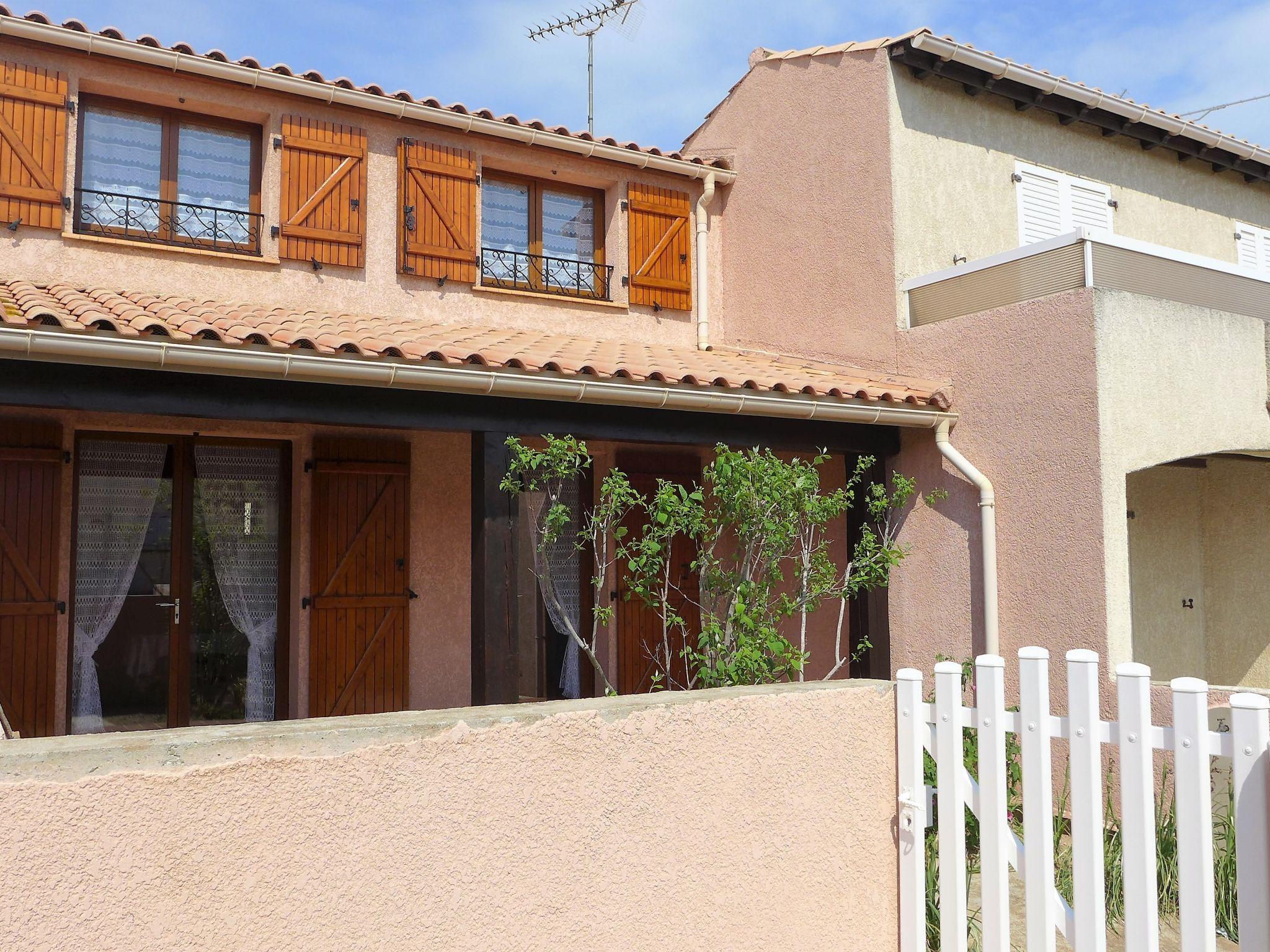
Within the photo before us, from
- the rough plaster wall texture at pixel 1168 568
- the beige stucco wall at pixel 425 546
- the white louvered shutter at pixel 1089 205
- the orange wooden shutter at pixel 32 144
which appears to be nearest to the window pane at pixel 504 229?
the beige stucco wall at pixel 425 546

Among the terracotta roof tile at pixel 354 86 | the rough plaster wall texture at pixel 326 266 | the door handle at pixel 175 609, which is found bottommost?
the door handle at pixel 175 609

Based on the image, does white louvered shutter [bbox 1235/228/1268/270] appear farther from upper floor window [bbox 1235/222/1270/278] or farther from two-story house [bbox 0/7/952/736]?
two-story house [bbox 0/7/952/736]

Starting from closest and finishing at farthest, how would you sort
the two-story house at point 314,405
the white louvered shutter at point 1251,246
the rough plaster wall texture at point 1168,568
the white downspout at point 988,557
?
the two-story house at point 314,405, the white downspout at point 988,557, the rough plaster wall texture at point 1168,568, the white louvered shutter at point 1251,246

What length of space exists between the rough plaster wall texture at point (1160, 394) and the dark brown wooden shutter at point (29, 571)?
285 inches

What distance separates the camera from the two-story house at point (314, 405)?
23.0 ft

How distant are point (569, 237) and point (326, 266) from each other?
2457 millimetres

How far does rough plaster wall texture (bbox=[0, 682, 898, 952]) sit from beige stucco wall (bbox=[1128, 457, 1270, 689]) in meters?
7.70

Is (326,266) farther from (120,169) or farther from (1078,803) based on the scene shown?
(1078,803)

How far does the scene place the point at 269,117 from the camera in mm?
8812

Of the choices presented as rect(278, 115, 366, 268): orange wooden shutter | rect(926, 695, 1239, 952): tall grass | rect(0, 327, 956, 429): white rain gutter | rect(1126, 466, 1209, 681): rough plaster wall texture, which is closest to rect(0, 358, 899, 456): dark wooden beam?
rect(0, 327, 956, 429): white rain gutter

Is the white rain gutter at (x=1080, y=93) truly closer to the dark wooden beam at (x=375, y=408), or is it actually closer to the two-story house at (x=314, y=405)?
the two-story house at (x=314, y=405)

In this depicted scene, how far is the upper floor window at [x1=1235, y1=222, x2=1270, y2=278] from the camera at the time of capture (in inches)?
447

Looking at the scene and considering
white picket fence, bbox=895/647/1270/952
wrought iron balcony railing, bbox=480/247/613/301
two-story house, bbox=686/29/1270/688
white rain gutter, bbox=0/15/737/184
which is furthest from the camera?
wrought iron balcony railing, bbox=480/247/613/301

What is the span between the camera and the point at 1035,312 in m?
7.62
